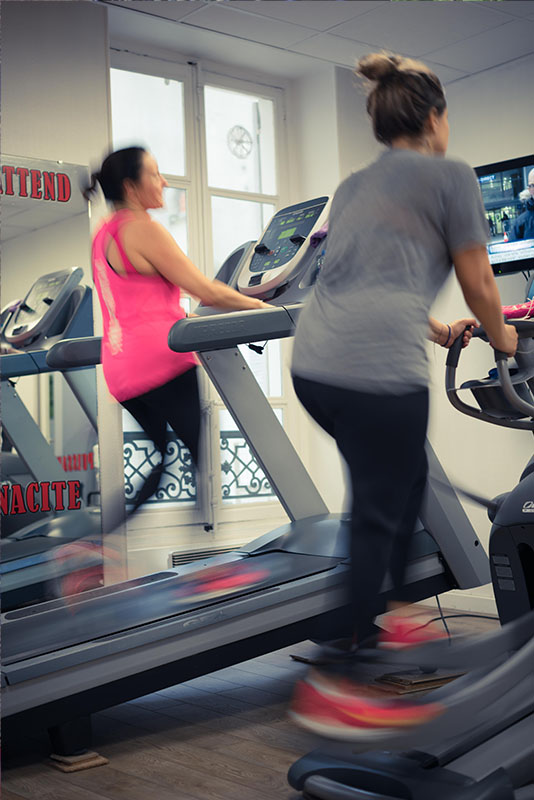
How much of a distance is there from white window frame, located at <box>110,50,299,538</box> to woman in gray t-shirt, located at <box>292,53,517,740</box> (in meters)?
3.06

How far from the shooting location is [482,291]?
4.91 feet

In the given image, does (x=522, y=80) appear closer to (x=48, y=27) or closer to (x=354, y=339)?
(x=48, y=27)

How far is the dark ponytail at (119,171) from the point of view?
2.45 metres

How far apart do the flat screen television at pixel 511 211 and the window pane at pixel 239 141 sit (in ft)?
4.61

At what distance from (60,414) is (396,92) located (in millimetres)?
2801

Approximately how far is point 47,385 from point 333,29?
2.15m

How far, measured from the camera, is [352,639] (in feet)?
4.98

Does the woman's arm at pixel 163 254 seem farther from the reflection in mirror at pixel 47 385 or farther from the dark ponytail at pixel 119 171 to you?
the reflection in mirror at pixel 47 385

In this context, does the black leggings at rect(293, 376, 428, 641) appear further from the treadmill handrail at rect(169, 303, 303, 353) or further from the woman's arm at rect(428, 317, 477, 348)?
the treadmill handrail at rect(169, 303, 303, 353)

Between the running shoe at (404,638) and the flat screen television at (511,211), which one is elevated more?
the flat screen television at (511,211)

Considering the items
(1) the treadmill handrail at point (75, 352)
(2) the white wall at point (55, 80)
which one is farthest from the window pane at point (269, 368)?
(1) the treadmill handrail at point (75, 352)

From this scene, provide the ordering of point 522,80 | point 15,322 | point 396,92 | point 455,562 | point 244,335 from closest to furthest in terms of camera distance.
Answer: point 396,92
point 244,335
point 455,562
point 15,322
point 522,80

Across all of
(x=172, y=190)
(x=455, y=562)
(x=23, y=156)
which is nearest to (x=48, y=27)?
(x=23, y=156)

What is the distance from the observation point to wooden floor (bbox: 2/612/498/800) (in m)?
2.09
